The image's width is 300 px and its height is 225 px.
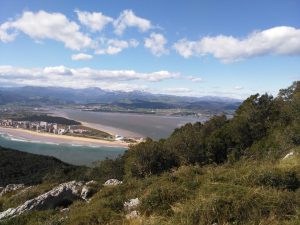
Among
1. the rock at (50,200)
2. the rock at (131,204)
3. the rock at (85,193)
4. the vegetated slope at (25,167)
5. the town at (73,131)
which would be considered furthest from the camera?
the town at (73,131)

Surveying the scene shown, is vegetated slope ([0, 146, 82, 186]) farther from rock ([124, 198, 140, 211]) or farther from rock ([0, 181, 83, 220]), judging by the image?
rock ([124, 198, 140, 211])

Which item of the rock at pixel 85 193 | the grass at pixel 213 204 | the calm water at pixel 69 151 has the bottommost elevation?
the calm water at pixel 69 151

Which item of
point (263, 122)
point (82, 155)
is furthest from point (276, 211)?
point (82, 155)

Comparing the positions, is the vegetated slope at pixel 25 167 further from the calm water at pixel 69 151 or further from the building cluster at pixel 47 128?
the building cluster at pixel 47 128

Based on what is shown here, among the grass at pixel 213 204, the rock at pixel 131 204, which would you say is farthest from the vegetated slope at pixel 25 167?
the grass at pixel 213 204

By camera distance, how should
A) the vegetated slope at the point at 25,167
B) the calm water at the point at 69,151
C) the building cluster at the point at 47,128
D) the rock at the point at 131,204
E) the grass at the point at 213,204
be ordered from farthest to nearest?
the building cluster at the point at 47,128 < the calm water at the point at 69,151 < the vegetated slope at the point at 25,167 < the rock at the point at 131,204 < the grass at the point at 213,204

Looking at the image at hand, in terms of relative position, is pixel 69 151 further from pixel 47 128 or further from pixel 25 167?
pixel 47 128
